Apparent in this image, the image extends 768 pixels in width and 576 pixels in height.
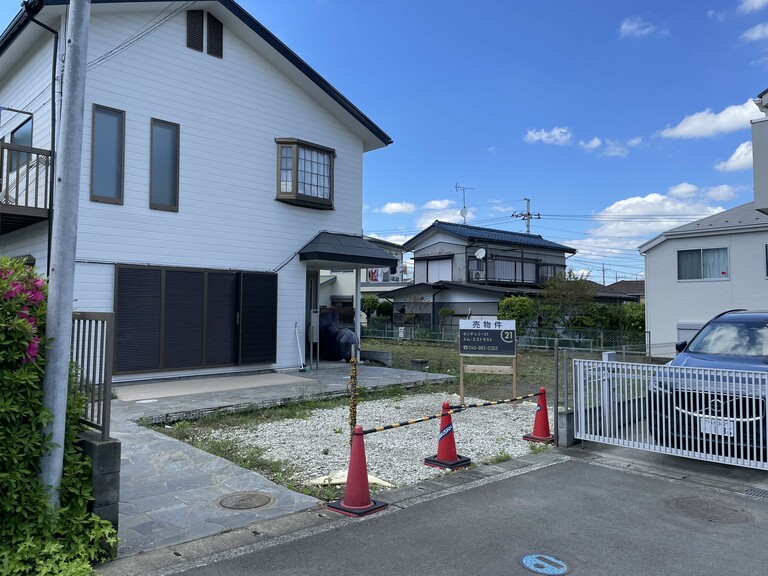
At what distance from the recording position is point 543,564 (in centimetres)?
381

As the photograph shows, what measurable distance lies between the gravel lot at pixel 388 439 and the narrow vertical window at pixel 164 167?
5.40 m

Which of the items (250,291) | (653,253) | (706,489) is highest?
(653,253)

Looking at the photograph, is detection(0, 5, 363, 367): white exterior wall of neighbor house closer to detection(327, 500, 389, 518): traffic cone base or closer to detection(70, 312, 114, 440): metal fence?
detection(70, 312, 114, 440): metal fence

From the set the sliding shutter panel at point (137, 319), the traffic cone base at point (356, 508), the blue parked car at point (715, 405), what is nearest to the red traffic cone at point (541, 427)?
the blue parked car at point (715, 405)

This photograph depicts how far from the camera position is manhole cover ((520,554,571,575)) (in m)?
3.71

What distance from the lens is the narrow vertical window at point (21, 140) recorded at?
37.4 ft

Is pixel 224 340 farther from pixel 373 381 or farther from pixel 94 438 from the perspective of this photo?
pixel 94 438

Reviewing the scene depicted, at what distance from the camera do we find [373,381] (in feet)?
39.1

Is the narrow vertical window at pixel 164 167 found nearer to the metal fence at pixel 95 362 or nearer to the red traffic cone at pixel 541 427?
the metal fence at pixel 95 362

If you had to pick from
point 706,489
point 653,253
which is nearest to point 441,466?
point 706,489

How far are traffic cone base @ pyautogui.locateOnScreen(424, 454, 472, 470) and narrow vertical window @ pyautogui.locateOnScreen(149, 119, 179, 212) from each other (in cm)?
777

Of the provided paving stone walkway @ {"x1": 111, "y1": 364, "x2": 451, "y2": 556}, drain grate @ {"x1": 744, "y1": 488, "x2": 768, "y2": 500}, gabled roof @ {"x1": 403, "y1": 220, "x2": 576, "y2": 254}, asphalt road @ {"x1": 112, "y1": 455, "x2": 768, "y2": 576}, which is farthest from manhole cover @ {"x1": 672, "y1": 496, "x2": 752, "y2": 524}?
gabled roof @ {"x1": 403, "y1": 220, "x2": 576, "y2": 254}

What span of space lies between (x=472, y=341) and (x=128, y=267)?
656cm

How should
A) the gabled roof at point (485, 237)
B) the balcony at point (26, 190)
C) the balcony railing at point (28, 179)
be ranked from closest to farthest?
the balcony at point (26, 190) → the balcony railing at point (28, 179) → the gabled roof at point (485, 237)
